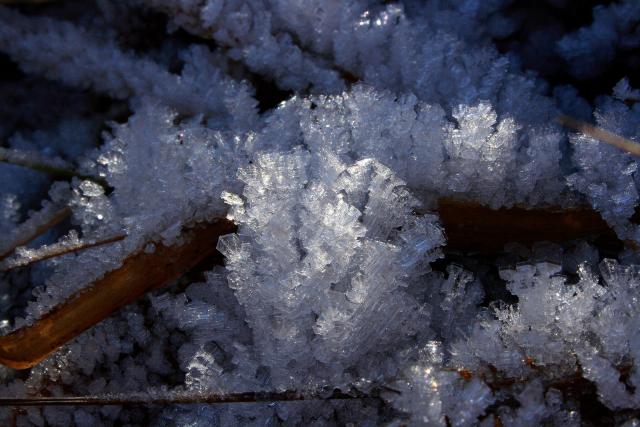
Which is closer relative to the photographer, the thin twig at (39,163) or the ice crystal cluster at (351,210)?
the ice crystal cluster at (351,210)

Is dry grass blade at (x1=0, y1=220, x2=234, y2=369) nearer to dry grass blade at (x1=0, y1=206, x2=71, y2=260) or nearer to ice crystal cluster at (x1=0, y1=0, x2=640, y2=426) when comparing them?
ice crystal cluster at (x1=0, y1=0, x2=640, y2=426)

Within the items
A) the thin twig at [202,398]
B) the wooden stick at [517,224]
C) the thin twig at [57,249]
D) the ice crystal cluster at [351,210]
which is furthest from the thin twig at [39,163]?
the wooden stick at [517,224]

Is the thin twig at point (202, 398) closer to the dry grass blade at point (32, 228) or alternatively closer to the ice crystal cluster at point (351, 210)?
the ice crystal cluster at point (351, 210)

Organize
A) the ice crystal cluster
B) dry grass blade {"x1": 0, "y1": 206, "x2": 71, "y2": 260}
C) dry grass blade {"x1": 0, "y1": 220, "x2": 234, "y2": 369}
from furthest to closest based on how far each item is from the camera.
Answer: dry grass blade {"x1": 0, "y1": 206, "x2": 71, "y2": 260} → dry grass blade {"x1": 0, "y1": 220, "x2": 234, "y2": 369} → the ice crystal cluster

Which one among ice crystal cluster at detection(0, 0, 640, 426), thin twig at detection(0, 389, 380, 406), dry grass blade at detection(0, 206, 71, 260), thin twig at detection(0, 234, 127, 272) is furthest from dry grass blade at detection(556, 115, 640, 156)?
dry grass blade at detection(0, 206, 71, 260)

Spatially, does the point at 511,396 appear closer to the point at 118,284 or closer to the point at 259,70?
the point at 118,284

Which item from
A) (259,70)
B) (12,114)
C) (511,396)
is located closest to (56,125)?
(12,114)

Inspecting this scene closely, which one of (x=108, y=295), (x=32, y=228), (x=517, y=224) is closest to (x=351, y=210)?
(x=517, y=224)
